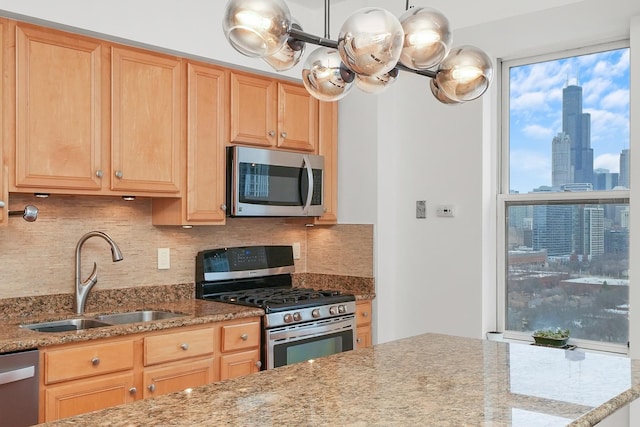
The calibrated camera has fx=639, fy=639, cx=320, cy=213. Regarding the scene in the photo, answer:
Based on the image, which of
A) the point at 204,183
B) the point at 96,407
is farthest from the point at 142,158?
the point at 96,407

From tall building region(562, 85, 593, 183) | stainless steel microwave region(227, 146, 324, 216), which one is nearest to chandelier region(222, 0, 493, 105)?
stainless steel microwave region(227, 146, 324, 216)

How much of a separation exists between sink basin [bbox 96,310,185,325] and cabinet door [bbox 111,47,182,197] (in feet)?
2.16

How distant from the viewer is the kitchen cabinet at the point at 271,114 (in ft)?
12.5

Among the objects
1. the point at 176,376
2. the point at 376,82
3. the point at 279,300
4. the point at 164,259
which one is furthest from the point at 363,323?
the point at 376,82

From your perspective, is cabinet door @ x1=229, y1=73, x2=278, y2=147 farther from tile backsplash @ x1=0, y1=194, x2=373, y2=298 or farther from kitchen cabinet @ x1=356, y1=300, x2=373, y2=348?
kitchen cabinet @ x1=356, y1=300, x2=373, y2=348

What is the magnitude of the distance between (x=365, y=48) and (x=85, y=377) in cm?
201

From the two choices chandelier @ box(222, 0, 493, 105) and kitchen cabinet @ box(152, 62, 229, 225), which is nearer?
chandelier @ box(222, 0, 493, 105)

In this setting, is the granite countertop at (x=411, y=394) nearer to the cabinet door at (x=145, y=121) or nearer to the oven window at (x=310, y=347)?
the oven window at (x=310, y=347)

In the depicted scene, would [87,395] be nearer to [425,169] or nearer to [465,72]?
[465,72]

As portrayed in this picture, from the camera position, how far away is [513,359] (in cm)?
220

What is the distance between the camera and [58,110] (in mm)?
3018

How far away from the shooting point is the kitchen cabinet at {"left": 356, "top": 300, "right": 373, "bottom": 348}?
4148 millimetres

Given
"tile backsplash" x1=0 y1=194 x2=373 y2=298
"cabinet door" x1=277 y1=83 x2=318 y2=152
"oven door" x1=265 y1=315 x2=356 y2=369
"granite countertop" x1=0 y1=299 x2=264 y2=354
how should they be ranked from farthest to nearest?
"cabinet door" x1=277 y1=83 x2=318 y2=152
"oven door" x1=265 y1=315 x2=356 y2=369
"tile backsplash" x1=0 y1=194 x2=373 y2=298
"granite countertop" x1=0 y1=299 x2=264 y2=354

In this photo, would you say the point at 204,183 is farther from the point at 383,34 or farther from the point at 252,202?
the point at 383,34
